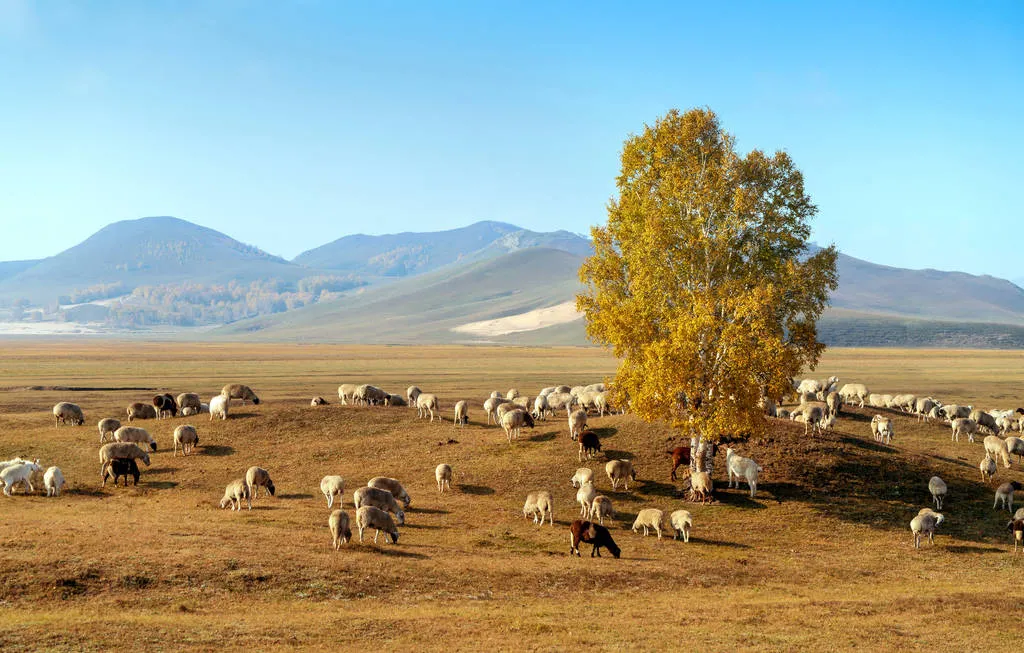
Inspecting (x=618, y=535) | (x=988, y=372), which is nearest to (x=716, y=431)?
(x=618, y=535)

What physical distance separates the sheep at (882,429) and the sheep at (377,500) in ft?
84.4

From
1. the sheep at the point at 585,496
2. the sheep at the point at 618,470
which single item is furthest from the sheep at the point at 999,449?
the sheep at the point at 585,496

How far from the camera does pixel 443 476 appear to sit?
33281 mm

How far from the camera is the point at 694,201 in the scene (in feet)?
109

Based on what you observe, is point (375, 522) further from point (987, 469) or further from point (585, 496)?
point (987, 469)

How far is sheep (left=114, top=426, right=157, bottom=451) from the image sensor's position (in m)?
37.1

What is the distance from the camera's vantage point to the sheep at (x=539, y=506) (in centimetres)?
2880

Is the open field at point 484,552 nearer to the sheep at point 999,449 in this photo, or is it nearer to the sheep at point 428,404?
the sheep at point 999,449

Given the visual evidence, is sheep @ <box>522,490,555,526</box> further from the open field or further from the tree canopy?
the tree canopy

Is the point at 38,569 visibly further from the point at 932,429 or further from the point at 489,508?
the point at 932,429

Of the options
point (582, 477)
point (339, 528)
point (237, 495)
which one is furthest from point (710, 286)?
point (237, 495)

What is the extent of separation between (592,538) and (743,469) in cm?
1100

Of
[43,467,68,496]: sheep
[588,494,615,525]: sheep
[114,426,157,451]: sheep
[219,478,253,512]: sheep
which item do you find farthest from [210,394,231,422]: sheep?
[588,494,615,525]: sheep

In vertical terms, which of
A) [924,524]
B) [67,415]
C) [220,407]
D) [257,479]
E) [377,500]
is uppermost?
[220,407]
